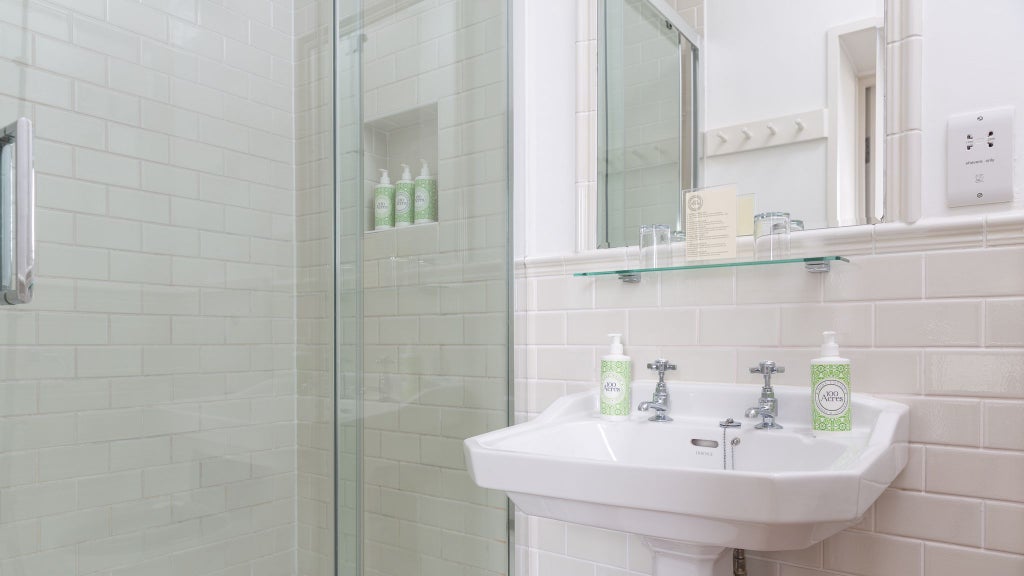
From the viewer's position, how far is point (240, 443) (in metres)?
1.25

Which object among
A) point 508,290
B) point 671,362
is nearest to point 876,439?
point 671,362

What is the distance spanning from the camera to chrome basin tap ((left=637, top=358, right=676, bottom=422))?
1370 millimetres

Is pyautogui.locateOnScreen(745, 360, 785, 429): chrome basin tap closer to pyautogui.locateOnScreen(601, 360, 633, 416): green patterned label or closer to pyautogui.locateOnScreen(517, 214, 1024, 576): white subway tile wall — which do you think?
pyautogui.locateOnScreen(517, 214, 1024, 576): white subway tile wall

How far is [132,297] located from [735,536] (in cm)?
100

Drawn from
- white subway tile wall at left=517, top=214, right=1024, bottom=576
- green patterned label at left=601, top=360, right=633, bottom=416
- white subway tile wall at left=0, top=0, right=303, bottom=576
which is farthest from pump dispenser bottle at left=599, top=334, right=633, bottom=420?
white subway tile wall at left=0, top=0, right=303, bottom=576

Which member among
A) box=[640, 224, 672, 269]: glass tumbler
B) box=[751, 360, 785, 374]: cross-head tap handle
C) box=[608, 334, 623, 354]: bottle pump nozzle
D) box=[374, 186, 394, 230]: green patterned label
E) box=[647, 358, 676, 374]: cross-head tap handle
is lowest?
box=[647, 358, 676, 374]: cross-head tap handle

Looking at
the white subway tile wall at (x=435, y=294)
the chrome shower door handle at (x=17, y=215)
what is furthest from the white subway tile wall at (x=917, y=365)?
the chrome shower door handle at (x=17, y=215)

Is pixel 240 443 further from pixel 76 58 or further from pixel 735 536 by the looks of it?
pixel 735 536

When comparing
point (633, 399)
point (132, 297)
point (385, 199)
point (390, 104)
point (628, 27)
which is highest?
point (628, 27)

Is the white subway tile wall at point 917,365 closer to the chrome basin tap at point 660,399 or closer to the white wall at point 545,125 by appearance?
the chrome basin tap at point 660,399

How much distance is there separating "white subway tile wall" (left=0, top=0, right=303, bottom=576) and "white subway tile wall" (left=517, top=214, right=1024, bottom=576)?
81 centimetres

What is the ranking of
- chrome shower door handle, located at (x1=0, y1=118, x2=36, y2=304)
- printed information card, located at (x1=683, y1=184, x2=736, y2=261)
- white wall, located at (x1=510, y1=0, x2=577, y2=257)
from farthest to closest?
white wall, located at (x1=510, y1=0, x2=577, y2=257) < printed information card, located at (x1=683, y1=184, x2=736, y2=261) < chrome shower door handle, located at (x1=0, y1=118, x2=36, y2=304)

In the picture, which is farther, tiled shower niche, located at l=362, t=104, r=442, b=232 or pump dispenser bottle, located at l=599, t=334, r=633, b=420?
pump dispenser bottle, located at l=599, t=334, r=633, b=420

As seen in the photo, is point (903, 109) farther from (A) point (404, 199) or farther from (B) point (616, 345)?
(A) point (404, 199)
